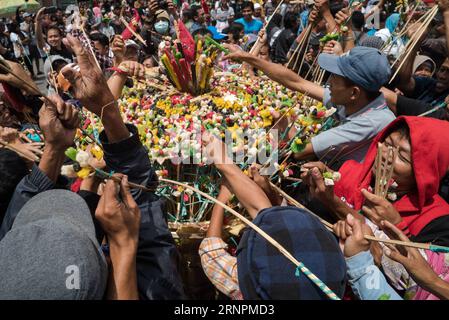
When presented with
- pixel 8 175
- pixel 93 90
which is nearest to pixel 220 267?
pixel 93 90

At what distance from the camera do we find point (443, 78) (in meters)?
2.77

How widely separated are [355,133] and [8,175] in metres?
1.54

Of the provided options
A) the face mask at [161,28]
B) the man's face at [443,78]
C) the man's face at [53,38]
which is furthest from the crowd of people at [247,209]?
the man's face at [53,38]

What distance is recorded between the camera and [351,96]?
2008mm

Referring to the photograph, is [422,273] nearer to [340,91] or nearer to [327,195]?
[327,195]

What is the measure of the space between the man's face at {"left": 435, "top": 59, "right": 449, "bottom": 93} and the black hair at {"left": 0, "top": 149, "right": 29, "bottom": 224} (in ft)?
8.71

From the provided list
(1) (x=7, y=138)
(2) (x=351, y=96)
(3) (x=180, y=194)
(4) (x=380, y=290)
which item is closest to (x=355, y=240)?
(4) (x=380, y=290)

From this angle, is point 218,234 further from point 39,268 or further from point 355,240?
point 39,268

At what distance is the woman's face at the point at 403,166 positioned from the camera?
163 centimetres

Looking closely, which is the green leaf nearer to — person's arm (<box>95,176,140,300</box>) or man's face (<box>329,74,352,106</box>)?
person's arm (<box>95,176,140,300</box>)

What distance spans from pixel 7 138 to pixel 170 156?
88 centimetres

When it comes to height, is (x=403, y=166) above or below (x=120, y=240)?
below

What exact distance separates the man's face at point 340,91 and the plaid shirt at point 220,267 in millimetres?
990

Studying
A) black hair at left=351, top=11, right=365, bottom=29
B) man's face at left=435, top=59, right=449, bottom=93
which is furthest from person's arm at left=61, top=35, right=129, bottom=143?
A: black hair at left=351, top=11, right=365, bottom=29
